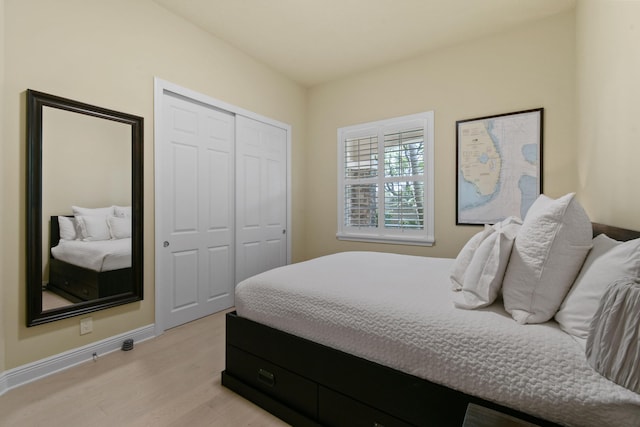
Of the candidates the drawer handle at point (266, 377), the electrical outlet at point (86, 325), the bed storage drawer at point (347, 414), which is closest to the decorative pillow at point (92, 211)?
the electrical outlet at point (86, 325)

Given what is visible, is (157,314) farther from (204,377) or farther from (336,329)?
(336,329)

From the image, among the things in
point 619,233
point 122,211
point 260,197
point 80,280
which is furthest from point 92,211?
point 619,233

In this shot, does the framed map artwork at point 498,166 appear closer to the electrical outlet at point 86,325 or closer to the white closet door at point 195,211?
the white closet door at point 195,211

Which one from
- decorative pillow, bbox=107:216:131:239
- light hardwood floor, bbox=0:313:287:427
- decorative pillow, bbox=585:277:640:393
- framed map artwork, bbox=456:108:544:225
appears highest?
framed map artwork, bbox=456:108:544:225

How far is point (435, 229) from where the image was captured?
3.43m

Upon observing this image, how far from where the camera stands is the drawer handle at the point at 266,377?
1.68 metres

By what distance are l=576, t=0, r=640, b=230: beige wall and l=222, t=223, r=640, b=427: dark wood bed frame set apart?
0.24 metres

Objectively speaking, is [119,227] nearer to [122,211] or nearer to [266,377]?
[122,211]

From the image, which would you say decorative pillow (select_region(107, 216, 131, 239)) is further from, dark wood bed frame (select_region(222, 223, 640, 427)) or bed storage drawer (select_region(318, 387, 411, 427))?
bed storage drawer (select_region(318, 387, 411, 427))

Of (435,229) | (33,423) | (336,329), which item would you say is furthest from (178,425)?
(435,229)

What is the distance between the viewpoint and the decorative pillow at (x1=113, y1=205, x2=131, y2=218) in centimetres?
244

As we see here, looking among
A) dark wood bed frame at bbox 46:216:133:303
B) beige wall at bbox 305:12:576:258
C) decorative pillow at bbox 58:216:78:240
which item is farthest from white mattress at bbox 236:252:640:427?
beige wall at bbox 305:12:576:258

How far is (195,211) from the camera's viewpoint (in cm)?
302

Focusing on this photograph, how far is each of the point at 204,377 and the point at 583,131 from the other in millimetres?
3470
